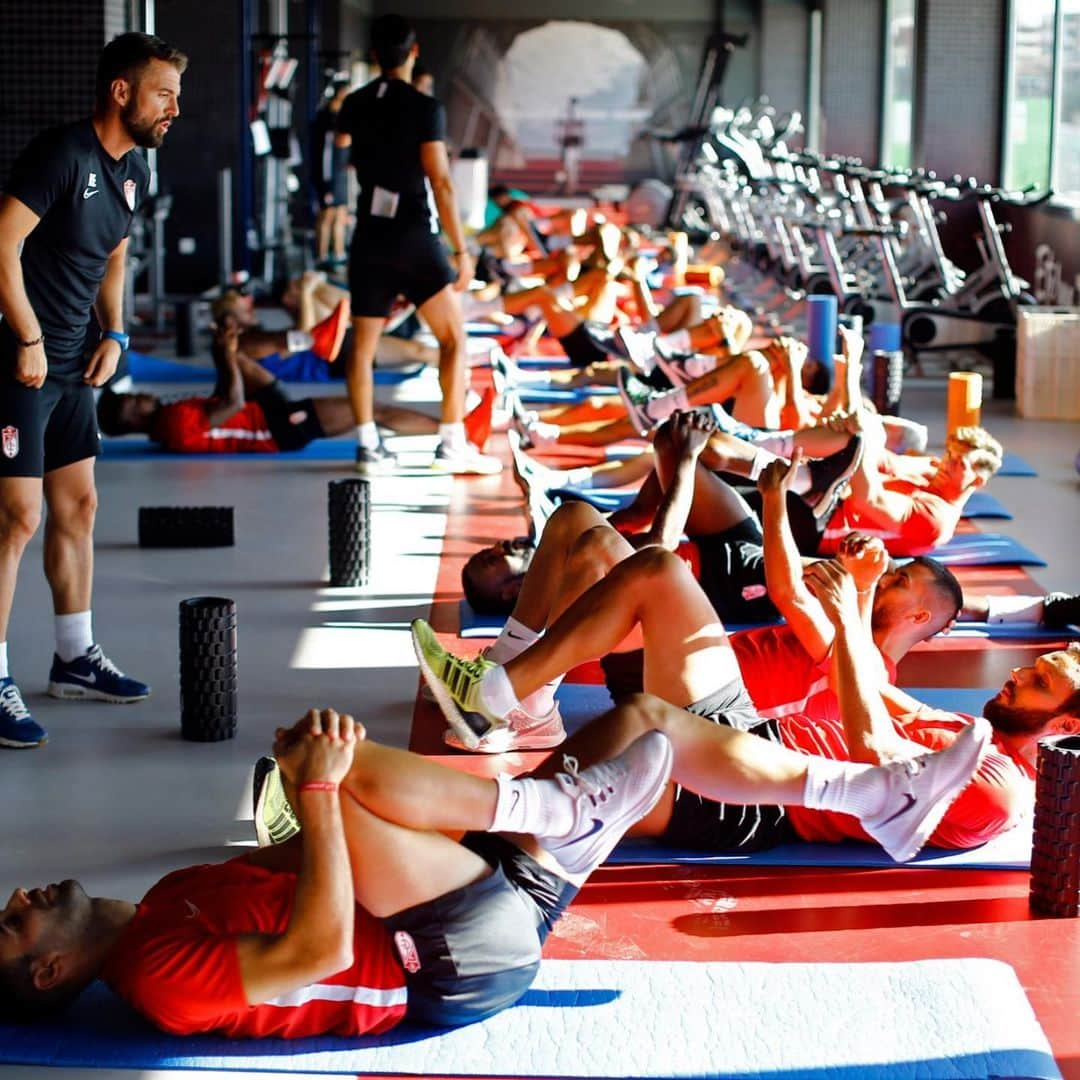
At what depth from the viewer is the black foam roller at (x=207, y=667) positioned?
415 centimetres

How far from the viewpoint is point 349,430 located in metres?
8.67

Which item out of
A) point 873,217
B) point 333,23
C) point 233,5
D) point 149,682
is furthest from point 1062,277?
point 333,23

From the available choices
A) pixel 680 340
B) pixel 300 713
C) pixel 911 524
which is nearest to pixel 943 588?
pixel 300 713

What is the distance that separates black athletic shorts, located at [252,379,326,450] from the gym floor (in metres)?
0.27

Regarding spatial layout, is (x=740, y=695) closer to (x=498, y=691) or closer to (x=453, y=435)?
(x=498, y=691)

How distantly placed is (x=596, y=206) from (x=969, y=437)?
20.7 metres

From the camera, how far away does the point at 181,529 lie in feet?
20.7

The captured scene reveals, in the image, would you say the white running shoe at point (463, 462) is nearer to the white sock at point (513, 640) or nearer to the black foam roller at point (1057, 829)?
the white sock at point (513, 640)

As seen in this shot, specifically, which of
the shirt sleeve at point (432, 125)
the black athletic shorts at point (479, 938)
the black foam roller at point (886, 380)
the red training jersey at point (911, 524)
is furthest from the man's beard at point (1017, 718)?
the black foam roller at point (886, 380)

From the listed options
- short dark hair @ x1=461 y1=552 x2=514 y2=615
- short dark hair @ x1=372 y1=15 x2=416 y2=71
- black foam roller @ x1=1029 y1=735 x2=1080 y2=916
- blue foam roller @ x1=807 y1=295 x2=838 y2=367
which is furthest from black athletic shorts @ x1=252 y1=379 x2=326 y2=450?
black foam roller @ x1=1029 y1=735 x2=1080 y2=916

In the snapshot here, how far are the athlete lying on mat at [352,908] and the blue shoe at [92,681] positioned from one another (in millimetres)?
1843

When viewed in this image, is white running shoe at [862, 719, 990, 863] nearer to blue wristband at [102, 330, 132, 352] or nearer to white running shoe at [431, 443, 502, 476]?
blue wristband at [102, 330, 132, 352]

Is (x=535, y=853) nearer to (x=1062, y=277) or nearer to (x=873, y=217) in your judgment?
(x=1062, y=277)

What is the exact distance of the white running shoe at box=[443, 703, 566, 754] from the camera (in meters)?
4.01
